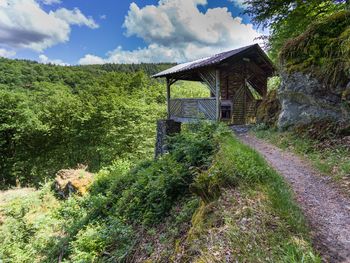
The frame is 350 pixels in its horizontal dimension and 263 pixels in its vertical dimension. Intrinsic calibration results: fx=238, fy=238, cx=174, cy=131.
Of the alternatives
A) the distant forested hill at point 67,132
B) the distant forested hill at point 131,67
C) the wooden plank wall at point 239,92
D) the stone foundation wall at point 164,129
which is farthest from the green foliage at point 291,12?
the distant forested hill at point 131,67

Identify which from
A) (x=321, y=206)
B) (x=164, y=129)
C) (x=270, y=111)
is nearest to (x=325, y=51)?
(x=270, y=111)

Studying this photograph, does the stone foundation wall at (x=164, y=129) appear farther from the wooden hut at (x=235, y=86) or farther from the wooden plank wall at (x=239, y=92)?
the wooden plank wall at (x=239, y=92)

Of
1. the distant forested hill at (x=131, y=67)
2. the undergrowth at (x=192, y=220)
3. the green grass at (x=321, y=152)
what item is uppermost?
the distant forested hill at (x=131, y=67)

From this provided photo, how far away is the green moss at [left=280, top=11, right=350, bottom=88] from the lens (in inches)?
222

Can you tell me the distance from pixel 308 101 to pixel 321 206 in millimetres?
4004

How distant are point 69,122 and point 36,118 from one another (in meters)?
2.91

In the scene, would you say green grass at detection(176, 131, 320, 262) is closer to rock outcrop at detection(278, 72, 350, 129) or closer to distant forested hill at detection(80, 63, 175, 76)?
rock outcrop at detection(278, 72, 350, 129)

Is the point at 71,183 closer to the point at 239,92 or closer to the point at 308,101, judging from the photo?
the point at 239,92

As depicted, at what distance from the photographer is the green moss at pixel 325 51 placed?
18.5 feet

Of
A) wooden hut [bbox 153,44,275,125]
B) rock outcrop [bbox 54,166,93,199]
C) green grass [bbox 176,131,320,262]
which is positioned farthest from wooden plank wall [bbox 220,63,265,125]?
green grass [bbox 176,131,320,262]

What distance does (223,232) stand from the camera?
9.02 ft

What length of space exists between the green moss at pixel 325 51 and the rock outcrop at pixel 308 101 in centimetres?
21

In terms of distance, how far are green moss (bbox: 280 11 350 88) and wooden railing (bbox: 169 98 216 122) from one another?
4019mm

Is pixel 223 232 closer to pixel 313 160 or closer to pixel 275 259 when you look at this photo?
pixel 275 259
